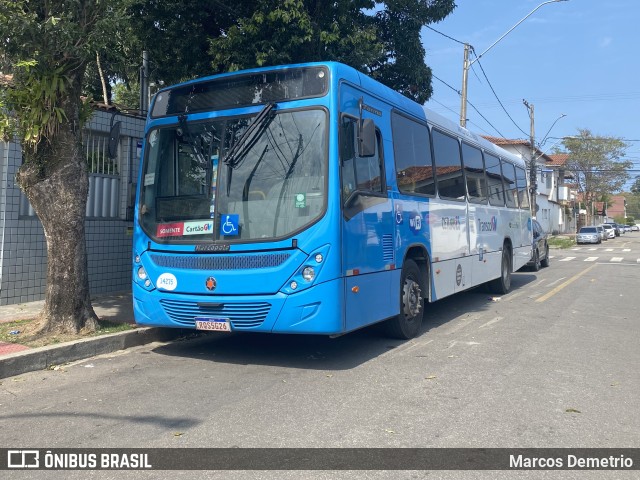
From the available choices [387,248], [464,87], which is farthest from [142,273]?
[464,87]

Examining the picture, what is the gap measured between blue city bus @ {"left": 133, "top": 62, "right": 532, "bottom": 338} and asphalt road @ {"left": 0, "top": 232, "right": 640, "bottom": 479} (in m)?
0.62

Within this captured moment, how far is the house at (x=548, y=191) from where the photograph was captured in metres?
53.2

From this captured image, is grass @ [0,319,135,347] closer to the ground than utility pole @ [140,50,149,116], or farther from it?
closer to the ground

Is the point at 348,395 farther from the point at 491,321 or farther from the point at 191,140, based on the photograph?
the point at 491,321

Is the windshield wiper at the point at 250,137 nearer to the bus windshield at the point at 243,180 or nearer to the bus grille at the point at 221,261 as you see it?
the bus windshield at the point at 243,180

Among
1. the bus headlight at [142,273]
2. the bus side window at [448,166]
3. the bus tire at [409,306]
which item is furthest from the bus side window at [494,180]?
the bus headlight at [142,273]

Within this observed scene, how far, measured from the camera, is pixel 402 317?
7805 mm

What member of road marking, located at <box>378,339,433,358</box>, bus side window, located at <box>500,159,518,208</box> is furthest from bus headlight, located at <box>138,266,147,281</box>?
bus side window, located at <box>500,159,518,208</box>

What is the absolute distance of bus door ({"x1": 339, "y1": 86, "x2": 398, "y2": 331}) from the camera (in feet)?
A: 20.7

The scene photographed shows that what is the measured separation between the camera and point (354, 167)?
21.5 feet

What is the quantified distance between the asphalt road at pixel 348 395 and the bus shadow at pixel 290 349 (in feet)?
0.08

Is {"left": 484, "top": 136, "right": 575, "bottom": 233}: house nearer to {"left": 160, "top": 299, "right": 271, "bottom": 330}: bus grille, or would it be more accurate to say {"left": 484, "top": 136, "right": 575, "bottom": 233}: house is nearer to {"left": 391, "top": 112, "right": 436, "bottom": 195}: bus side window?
{"left": 391, "top": 112, "right": 436, "bottom": 195}: bus side window

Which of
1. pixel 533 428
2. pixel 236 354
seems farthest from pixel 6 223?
pixel 533 428

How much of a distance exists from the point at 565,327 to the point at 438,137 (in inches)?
145
